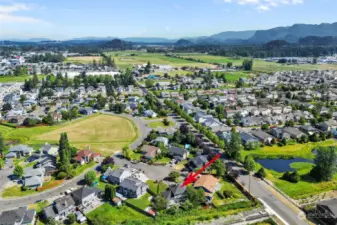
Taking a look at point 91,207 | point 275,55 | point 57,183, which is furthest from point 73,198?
point 275,55

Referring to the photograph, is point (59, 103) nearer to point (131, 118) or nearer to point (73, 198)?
point (131, 118)

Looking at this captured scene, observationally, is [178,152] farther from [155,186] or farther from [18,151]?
[18,151]

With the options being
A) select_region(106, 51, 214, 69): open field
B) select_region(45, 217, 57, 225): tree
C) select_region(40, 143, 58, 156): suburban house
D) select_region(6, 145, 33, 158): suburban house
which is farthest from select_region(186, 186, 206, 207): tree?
select_region(106, 51, 214, 69): open field

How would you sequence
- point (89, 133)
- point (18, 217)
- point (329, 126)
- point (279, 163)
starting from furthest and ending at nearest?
point (89, 133) < point (329, 126) < point (279, 163) < point (18, 217)

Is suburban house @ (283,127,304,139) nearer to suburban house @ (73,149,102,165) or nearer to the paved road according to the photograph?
suburban house @ (73,149,102,165)

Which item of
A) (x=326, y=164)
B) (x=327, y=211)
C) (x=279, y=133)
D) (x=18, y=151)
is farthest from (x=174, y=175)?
(x=18, y=151)

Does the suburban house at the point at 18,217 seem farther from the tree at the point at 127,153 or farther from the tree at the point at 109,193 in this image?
the tree at the point at 127,153

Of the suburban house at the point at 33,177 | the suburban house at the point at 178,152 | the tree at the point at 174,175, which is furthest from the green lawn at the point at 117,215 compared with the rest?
the suburban house at the point at 178,152
